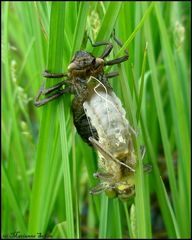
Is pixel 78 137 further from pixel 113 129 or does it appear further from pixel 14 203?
pixel 113 129

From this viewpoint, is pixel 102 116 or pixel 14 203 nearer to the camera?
pixel 102 116

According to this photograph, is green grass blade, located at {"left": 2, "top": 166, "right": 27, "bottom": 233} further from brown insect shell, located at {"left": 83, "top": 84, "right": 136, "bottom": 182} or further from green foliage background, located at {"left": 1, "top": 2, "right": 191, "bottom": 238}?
brown insect shell, located at {"left": 83, "top": 84, "right": 136, "bottom": 182}

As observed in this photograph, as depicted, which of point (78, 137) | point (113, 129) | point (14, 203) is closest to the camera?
point (113, 129)

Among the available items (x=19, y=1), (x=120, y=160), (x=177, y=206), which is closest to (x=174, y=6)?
(x=19, y=1)

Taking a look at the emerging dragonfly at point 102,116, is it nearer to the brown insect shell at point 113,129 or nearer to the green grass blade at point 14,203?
the brown insect shell at point 113,129

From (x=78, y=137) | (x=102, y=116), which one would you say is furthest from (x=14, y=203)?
(x=102, y=116)

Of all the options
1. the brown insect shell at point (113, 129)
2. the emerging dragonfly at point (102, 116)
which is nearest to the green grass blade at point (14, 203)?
the emerging dragonfly at point (102, 116)

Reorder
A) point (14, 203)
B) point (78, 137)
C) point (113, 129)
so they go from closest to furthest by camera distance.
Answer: point (113, 129), point (78, 137), point (14, 203)

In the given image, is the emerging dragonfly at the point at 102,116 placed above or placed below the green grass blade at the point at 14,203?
above
